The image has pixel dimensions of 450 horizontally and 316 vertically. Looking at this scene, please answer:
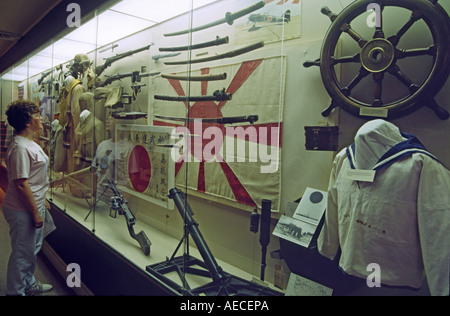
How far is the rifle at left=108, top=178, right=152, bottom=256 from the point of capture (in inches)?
100

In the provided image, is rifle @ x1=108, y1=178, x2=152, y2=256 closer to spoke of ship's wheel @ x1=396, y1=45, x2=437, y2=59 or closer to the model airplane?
the model airplane

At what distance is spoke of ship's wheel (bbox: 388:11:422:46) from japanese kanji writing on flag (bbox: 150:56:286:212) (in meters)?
0.71

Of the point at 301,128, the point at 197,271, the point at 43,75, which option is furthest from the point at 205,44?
the point at 43,75

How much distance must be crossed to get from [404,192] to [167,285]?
1406mm

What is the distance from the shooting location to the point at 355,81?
5.94ft

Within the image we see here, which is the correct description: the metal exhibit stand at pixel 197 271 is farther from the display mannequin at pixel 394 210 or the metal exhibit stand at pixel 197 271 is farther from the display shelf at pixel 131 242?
the display mannequin at pixel 394 210

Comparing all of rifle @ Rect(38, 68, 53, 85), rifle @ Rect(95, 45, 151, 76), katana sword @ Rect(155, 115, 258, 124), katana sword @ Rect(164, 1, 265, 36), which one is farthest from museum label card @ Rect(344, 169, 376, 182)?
rifle @ Rect(38, 68, 53, 85)

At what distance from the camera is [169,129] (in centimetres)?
244

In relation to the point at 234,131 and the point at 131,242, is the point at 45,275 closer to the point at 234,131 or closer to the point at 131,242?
the point at 131,242

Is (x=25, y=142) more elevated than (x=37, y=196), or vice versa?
(x=25, y=142)

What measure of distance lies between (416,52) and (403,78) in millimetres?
131

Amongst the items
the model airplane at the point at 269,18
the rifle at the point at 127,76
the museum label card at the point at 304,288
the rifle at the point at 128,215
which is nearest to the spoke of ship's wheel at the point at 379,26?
the model airplane at the point at 269,18

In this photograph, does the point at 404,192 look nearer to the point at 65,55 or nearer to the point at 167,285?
the point at 167,285
